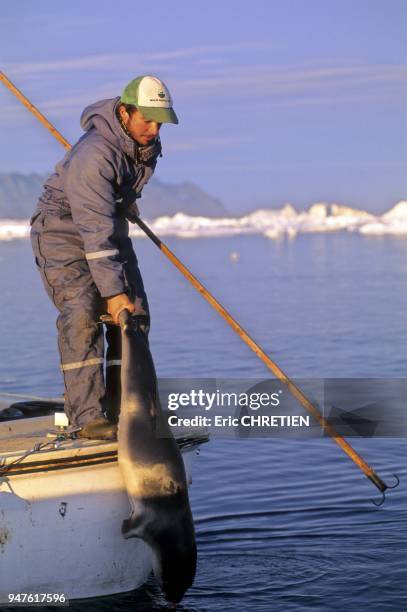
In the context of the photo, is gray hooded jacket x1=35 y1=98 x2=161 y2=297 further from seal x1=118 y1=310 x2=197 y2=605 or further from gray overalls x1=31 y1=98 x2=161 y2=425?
seal x1=118 y1=310 x2=197 y2=605

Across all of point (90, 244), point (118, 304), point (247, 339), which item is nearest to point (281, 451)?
point (247, 339)

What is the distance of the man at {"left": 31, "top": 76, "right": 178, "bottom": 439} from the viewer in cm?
646

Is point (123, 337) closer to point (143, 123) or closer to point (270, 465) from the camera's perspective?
point (143, 123)

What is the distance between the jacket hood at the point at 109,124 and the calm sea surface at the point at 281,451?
224cm

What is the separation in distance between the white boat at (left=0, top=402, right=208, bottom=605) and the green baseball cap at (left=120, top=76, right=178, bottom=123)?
159cm

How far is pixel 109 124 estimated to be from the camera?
21.6 feet

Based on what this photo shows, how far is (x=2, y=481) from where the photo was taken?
6254 millimetres

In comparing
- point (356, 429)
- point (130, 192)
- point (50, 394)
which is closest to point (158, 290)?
point (50, 394)

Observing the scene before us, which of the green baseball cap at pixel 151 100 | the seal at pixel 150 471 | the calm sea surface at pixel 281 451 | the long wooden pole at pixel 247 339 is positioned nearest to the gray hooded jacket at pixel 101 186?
the green baseball cap at pixel 151 100

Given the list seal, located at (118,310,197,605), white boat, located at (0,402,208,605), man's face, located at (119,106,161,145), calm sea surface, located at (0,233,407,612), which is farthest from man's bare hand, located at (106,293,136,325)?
calm sea surface, located at (0,233,407,612)

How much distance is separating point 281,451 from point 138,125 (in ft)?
14.0

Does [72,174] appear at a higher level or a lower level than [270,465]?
higher

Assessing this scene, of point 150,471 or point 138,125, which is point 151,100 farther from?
point 150,471

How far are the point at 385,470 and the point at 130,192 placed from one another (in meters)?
3.74
